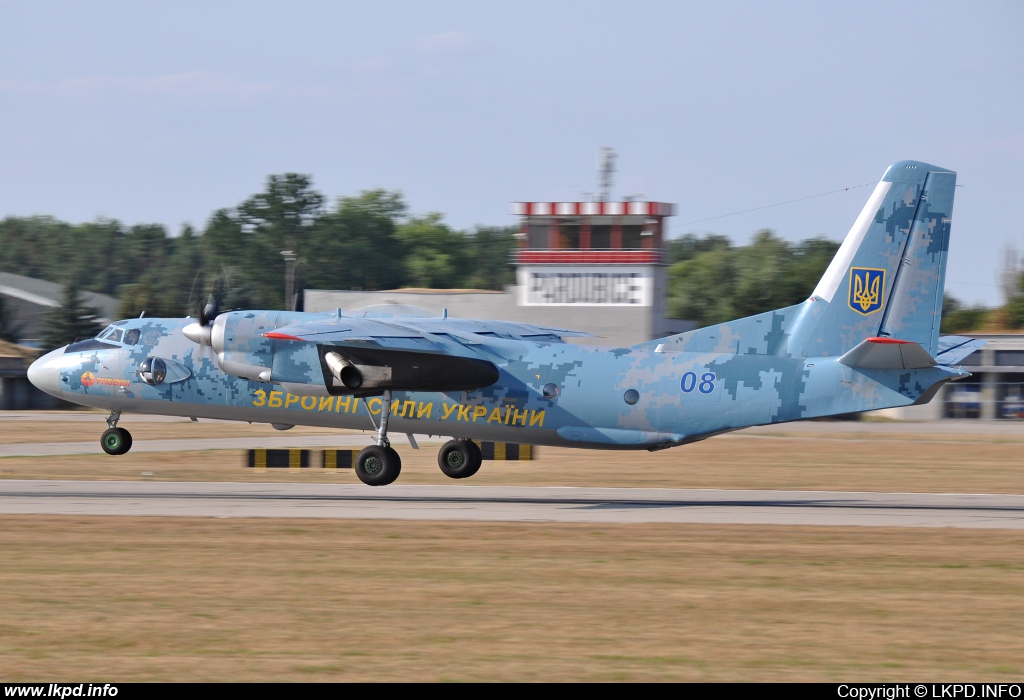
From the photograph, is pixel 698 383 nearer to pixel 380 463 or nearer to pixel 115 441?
pixel 380 463

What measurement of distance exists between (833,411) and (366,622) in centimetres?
1329

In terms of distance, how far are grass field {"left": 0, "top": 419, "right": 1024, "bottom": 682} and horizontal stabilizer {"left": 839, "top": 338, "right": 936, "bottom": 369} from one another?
3.58 metres

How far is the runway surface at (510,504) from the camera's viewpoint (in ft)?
68.8

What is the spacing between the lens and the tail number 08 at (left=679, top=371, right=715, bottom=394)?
23.1 meters

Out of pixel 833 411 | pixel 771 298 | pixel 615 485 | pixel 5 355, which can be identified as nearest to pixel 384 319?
pixel 615 485

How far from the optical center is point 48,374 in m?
27.3

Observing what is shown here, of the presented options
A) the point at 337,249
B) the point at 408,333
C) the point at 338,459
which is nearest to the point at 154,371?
the point at 338,459

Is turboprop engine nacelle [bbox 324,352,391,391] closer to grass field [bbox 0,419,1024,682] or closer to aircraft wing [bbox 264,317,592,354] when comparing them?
aircraft wing [bbox 264,317,592,354]

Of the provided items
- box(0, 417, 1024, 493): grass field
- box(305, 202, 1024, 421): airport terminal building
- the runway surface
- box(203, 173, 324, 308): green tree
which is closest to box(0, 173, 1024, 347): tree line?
box(203, 173, 324, 308): green tree

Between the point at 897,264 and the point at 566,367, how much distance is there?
7192 millimetres

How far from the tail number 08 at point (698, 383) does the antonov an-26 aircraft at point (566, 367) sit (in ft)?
0.08

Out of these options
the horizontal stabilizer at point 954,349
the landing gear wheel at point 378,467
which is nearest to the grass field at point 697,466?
the landing gear wheel at point 378,467

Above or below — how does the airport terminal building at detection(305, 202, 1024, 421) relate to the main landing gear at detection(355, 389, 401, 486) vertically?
above

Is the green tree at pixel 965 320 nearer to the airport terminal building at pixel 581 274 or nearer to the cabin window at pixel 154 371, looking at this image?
the airport terminal building at pixel 581 274
